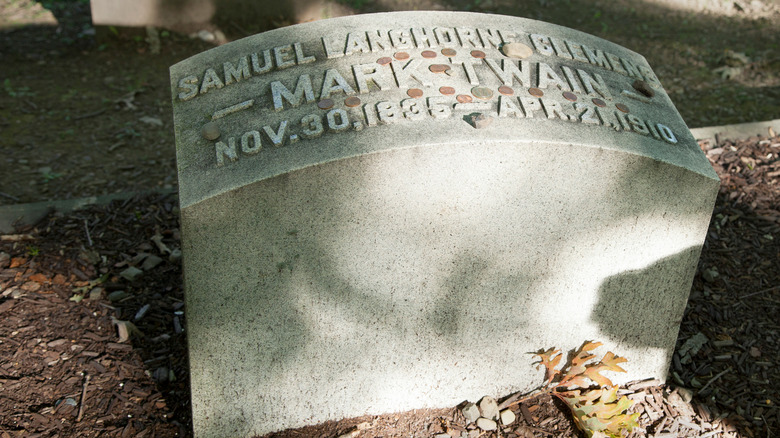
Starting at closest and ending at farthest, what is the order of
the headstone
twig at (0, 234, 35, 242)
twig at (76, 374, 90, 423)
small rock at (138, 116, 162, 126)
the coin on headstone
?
the headstone, the coin on headstone, twig at (76, 374, 90, 423), twig at (0, 234, 35, 242), small rock at (138, 116, 162, 126)

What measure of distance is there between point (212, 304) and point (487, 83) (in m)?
1.25

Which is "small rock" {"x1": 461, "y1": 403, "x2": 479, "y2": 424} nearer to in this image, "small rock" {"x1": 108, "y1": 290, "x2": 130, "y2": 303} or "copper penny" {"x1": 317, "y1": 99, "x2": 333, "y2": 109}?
"copper penny" {"x1": 317, "y1": 99, "x2": 333, "y2": 109}

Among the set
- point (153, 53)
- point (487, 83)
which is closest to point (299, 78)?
point (487, 83)

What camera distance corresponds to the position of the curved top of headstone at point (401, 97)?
89.4 inches

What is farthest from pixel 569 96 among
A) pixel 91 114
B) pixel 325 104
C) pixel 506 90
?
pixel 91 114

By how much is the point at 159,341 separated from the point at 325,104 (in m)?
1.37

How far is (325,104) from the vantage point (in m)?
2.42

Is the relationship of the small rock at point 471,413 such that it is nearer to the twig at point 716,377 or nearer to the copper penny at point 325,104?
the twig at point 716,377

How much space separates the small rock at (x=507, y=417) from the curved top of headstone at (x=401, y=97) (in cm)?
113

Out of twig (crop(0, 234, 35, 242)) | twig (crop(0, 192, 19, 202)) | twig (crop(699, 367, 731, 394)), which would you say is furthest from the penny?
twig (crop(0, 192, 19, 202))

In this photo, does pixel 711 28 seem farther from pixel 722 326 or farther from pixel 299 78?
pixel 299 78

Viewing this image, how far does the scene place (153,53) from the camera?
5.96 metres

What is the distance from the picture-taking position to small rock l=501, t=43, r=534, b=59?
273cm

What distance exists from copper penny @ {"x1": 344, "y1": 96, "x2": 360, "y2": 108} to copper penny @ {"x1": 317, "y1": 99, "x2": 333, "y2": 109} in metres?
0.05
